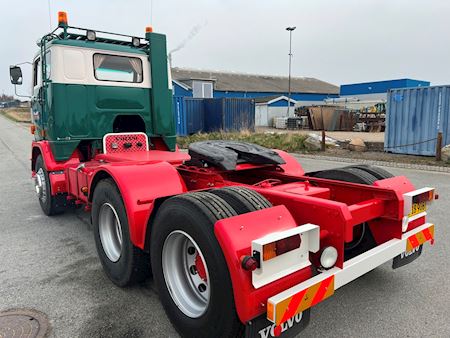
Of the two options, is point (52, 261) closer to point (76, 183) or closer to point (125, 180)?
point (76, 183)

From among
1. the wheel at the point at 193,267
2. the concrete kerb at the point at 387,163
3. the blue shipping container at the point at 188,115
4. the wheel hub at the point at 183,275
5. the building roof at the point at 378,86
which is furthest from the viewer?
the building roof at the point at 378,86

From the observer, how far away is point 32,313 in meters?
3.12

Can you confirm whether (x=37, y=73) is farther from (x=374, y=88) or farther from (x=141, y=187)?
(x=374, y=88)

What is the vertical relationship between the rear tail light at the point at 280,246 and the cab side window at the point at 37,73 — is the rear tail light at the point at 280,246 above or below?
below

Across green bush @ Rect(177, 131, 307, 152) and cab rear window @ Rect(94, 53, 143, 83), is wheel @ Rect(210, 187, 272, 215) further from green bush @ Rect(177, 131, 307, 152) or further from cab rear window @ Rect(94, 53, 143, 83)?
green bush @ Rect(177, 131, 307, 152)

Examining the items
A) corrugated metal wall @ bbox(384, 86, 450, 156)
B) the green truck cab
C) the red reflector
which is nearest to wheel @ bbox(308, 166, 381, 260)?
the red reflector

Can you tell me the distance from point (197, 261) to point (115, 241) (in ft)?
5.05

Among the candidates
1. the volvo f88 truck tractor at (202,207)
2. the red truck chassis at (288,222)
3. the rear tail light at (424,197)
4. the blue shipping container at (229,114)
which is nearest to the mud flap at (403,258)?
the volvo f88 truck tractor at (202,207)

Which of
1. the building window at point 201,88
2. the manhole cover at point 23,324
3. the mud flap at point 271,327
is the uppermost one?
the building window at point 201,88

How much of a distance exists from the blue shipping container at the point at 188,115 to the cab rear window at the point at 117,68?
1454 centimetres

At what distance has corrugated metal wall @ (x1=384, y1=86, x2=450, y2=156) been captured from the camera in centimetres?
1207

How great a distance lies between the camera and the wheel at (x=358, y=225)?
11.0 feet

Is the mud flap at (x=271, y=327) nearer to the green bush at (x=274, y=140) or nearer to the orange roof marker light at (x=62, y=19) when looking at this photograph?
the orange roof marker light at (x=62, y=19)

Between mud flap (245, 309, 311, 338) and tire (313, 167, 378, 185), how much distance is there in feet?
5.68
